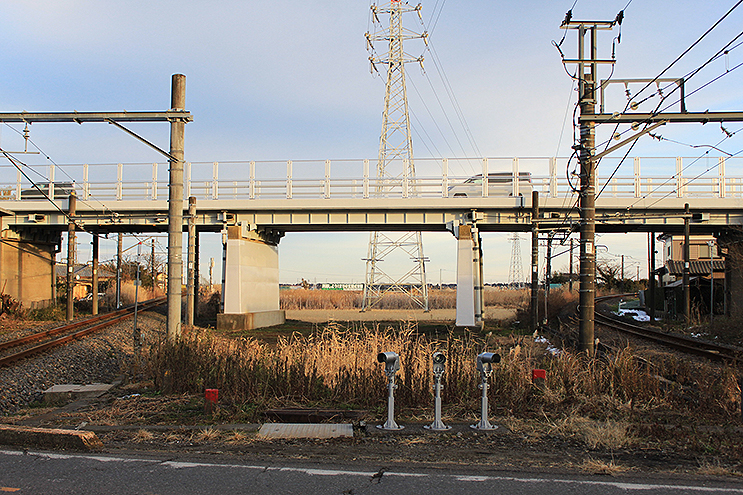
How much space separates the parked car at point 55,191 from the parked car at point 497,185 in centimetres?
1961

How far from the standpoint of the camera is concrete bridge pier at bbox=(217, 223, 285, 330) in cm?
2845

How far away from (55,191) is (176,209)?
21297 millimetres

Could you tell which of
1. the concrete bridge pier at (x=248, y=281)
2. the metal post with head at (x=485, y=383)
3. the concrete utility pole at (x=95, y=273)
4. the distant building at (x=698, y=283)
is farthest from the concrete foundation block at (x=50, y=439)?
the distant building at (x=698, y=283)

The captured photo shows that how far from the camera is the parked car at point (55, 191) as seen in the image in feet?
97.5

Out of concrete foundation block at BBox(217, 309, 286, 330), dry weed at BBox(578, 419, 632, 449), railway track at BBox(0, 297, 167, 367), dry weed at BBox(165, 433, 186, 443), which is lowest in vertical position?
concrete foundation block at BBox(217, 309, 286, 330)

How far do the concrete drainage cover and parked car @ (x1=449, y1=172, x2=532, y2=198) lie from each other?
22.0 meters

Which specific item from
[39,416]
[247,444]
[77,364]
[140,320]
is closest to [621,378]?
[247,444]

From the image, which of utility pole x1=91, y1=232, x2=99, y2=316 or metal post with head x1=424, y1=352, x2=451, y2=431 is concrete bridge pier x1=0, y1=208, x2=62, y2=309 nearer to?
utility pole x1=91, y1=232, x2=99, y2=316

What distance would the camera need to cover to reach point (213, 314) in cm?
3878

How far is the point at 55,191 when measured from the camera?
→ 30.8 metres

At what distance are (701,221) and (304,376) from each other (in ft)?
84.7

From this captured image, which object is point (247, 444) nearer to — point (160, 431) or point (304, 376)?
point (160, 431)

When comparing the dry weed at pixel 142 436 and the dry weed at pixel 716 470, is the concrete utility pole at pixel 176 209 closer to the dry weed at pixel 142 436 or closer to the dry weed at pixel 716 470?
the dry weed at pixel 142 436

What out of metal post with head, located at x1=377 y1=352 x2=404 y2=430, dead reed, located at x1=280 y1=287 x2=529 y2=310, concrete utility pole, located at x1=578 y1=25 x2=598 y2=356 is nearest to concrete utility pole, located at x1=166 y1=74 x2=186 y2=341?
metal post with head, located at x1=377 y1=352 x2=404 y2=430
